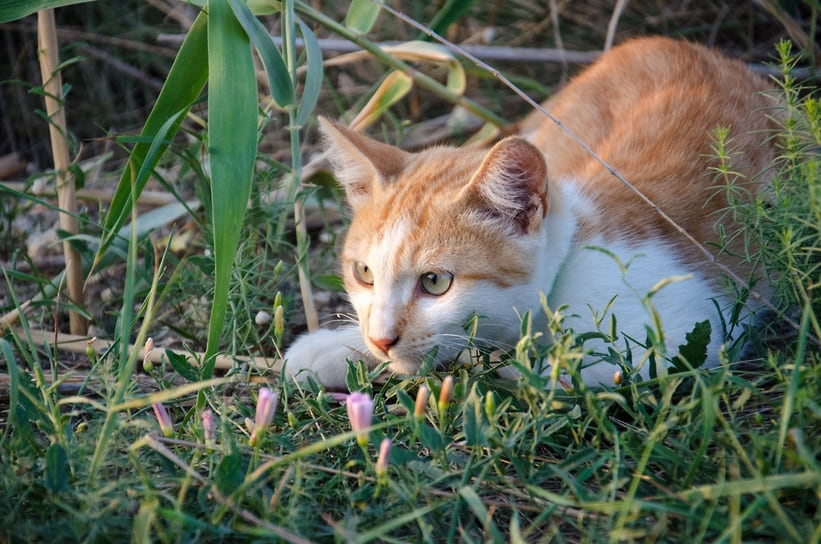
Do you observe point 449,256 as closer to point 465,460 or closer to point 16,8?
point 465,460

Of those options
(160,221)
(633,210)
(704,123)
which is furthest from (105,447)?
(704,123)

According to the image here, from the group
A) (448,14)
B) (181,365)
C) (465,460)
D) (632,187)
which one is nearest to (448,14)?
(448,14)

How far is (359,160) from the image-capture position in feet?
6.64

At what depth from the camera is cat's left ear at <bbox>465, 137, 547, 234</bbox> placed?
169cm

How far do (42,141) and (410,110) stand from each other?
1747mm

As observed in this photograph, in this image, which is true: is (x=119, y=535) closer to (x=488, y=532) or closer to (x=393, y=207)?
(x=488, y=532)

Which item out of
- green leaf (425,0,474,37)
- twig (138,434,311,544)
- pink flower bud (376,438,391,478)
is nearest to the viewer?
twig (138,434,311,544)

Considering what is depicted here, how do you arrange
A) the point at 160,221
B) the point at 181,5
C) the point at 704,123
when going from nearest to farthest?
the point at 704,123
the point at 160,221
the point at 181,5

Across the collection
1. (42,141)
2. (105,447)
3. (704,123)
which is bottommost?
(42,141)

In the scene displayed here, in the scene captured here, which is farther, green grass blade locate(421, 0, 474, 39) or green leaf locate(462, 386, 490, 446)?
green grass blade locate(421, 0, 474, 39)

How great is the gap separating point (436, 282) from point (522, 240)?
23 centimetres

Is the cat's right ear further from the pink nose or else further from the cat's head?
the pink nose

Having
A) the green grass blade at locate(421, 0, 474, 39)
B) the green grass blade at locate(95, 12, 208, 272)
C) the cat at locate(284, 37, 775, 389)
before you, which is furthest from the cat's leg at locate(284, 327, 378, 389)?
the green grass blade at locate(421, 0, 474, 39)

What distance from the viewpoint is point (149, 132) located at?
183 centimetres
